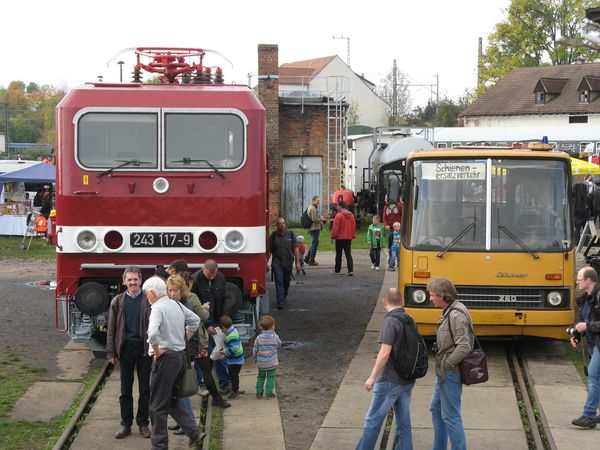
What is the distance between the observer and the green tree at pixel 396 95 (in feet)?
275

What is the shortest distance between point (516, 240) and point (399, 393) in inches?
→ 211

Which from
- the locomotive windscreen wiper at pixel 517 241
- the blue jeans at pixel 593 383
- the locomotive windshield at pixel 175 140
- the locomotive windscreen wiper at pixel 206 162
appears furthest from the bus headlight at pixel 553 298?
the locomotive windscreen wiper at pixel 206 162

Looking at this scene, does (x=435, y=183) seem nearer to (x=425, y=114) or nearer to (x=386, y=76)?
(x=425, y=114)

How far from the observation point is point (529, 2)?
68.8 meters

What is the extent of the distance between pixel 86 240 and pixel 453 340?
19.2 ft

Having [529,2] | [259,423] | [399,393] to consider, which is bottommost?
[259,423]

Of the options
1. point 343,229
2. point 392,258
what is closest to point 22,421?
point 343,229

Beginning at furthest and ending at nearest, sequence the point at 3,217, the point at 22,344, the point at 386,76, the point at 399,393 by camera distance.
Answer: the point at 386,76 < the point at 3,217 < the point at 22,344 < the point at 399,393

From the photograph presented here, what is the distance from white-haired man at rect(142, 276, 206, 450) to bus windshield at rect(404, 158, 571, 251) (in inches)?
208

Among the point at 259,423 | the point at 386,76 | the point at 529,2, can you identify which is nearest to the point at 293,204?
the point at 259,423

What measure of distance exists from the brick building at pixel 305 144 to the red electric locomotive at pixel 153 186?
23.3 meters

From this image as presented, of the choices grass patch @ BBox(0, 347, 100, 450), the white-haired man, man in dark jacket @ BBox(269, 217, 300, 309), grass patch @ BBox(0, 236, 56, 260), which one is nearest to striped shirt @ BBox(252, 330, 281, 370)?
grass patch @ BBox(0, 347, 100, 450)

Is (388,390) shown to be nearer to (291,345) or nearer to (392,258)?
(291,345)

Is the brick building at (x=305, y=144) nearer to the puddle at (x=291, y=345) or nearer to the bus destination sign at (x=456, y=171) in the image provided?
the puddle at (x=291, y=345)
